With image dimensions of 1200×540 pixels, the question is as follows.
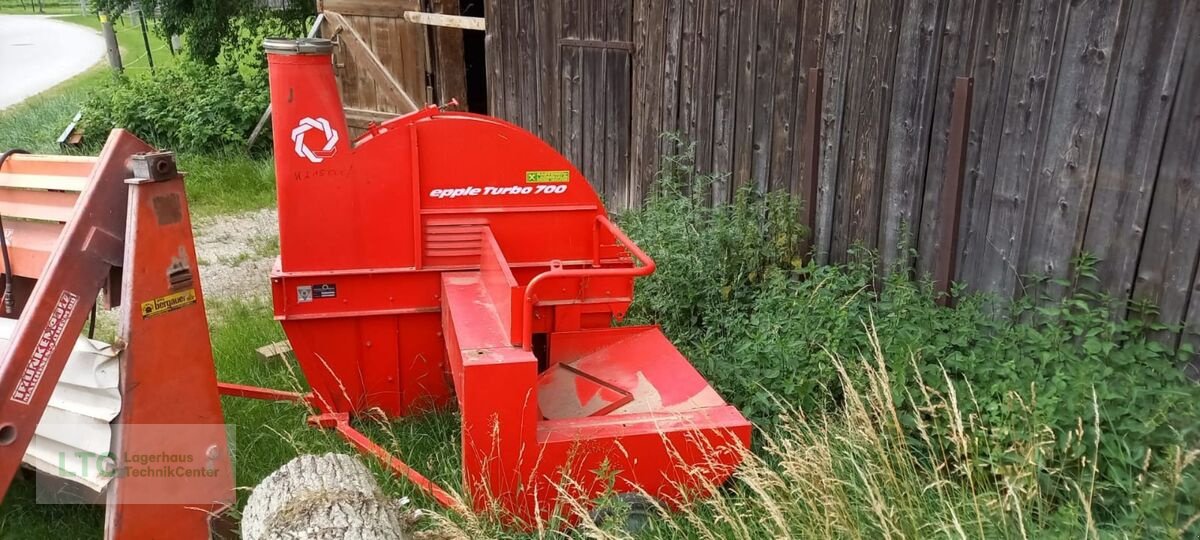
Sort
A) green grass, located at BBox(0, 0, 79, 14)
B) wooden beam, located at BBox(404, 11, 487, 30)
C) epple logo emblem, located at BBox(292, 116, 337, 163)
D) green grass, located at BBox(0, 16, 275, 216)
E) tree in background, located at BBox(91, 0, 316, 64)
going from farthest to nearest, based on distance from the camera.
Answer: green grass, located at BBox(0, 0, 79, 14) → tree in background, located at BBox(91, 0, 316, 64) → green grass, located at BBox(0, 16, 275, 216) → wooden beam, located at BBox(404, 11, 487, 30) → epple logo emblem, located at BBox(292, 116, 337, 163)

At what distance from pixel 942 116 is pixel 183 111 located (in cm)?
949

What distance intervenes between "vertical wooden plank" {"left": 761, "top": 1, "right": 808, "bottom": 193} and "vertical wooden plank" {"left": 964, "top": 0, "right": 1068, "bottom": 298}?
134 cm

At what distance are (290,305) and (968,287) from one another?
3.21 m

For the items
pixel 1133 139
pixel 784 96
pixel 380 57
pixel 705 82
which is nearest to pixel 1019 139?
pixel 1133 139

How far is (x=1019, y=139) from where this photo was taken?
12.3 ft

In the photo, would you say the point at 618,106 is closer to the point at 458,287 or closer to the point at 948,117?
the point at 948,117

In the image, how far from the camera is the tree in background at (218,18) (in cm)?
1171

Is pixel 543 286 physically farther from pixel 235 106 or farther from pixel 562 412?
pixel 235 106

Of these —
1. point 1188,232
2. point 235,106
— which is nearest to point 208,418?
point 1188,232

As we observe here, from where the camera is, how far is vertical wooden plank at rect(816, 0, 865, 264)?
14.8 feet

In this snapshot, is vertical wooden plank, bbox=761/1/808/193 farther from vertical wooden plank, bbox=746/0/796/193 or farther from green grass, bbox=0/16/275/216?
green grass, bbox=0/16/275/216

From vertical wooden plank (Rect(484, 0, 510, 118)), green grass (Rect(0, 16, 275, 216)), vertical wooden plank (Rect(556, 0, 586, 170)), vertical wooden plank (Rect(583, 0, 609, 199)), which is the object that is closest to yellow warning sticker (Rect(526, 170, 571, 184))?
vertical wooden plank (Rect(583, 0, 609, 199))

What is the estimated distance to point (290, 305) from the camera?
3.72 m


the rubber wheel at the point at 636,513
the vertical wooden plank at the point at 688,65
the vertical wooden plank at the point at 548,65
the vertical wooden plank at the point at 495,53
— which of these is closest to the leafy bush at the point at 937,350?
the vertical wooden plank at the point at 688,65
